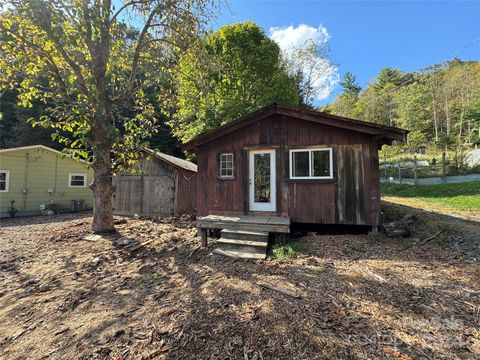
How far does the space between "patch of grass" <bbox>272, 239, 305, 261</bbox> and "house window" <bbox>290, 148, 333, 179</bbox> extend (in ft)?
6.70

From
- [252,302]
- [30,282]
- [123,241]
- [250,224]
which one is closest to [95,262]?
[30,282]

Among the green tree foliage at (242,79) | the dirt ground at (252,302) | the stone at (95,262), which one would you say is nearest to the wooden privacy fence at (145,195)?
the green tree foliage at (242,79)

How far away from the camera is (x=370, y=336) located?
104 inches

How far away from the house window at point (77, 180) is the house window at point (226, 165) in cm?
1247

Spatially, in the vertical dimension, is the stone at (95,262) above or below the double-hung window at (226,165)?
below

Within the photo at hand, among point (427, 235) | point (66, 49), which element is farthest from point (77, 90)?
point (427, 235)

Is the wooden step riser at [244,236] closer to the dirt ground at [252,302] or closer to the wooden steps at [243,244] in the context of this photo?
the wooden steps at [243,244]

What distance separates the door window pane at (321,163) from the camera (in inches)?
268

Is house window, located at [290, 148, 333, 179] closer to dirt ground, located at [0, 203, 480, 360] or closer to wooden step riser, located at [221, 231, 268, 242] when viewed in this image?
dirt ground, located at [0, 203, 480, 360]

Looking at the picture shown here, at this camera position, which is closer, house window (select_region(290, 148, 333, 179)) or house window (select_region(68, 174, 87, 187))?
house window (select_region(290, 148, 333, 179))

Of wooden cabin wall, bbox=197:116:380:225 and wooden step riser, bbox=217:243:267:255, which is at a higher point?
wooden cabin wall, bbox=197:116:380:225

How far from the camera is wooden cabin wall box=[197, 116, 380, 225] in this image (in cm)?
646

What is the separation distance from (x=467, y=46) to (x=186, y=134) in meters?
14.4

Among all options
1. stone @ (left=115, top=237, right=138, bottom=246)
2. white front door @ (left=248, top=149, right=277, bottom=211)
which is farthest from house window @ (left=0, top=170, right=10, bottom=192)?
white front door @ (left=248, top=149, right=277, bottom=211)
